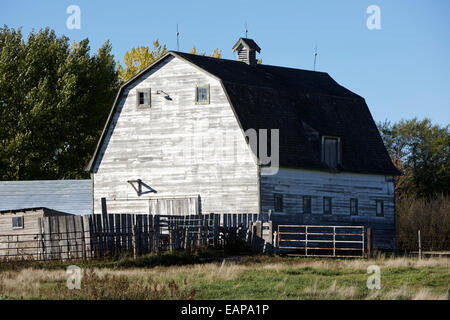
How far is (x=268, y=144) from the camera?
1612 inches

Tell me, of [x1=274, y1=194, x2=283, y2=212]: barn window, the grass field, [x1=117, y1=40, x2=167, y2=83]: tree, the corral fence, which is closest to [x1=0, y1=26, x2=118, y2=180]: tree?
[x1=117, y1=40, x2=167, y2=83]: tree

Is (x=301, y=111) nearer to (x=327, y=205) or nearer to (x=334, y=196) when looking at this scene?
(x=334, y=196)

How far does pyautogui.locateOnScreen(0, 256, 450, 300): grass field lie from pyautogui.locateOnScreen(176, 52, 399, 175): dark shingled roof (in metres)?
11.1

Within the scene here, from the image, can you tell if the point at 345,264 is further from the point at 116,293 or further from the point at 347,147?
the point at 347,147

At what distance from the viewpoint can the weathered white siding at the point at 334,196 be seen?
40.9m

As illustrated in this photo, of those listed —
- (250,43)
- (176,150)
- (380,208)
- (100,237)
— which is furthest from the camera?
(250,43)

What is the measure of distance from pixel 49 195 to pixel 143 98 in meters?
11.9

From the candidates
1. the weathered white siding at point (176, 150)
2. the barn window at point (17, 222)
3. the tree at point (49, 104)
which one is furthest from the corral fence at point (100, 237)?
the tree at point (49, 104)

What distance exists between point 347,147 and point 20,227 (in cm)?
1805

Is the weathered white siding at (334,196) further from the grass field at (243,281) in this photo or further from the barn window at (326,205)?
the grass field at (243,281)

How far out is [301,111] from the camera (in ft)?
148

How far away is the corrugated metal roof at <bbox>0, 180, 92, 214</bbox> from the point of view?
163 feet

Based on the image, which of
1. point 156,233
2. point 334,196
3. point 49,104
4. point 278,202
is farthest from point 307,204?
point 49,104
